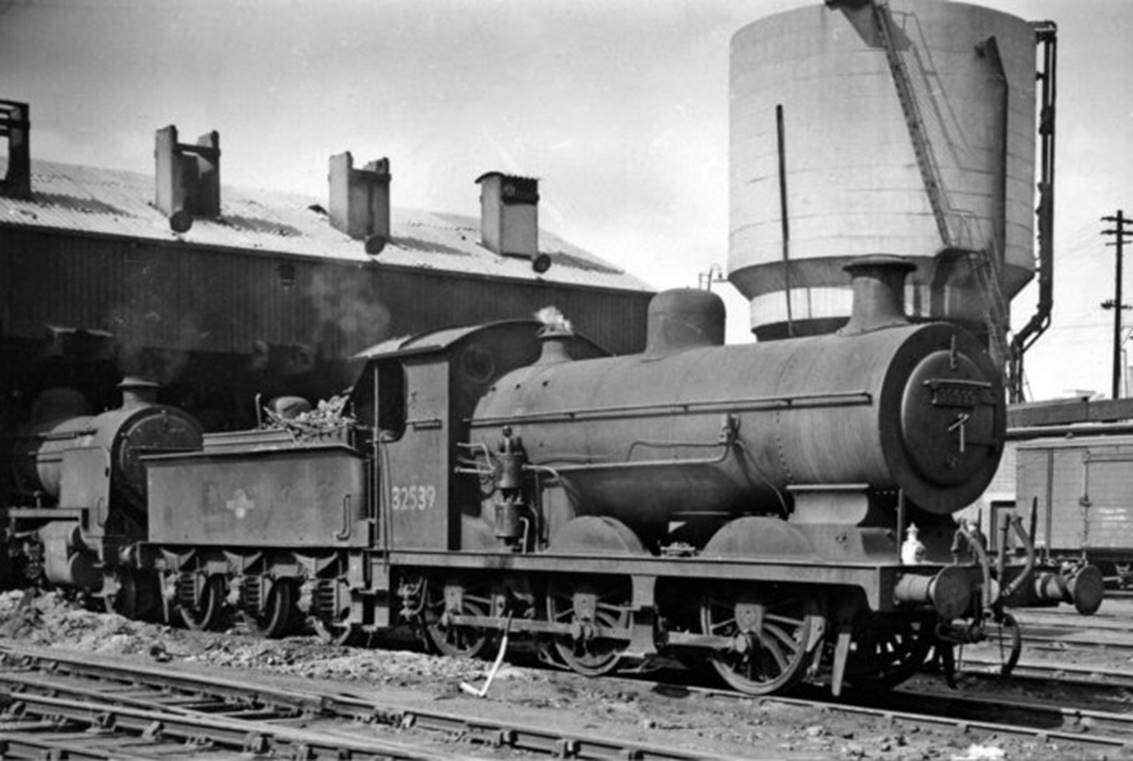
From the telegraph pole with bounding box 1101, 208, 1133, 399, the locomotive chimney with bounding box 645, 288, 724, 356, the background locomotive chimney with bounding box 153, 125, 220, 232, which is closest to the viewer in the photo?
the locomotive chimney with bounding box 645, 288, 724, 356

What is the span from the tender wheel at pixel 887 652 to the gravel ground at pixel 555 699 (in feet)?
2.51

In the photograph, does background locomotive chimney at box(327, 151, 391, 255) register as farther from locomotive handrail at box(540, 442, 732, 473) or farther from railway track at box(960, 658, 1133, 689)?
railway track at box(960, 658, 1133, 689)

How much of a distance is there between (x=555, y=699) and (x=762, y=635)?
176 centimetres

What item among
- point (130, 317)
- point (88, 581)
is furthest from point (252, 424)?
point (88, 581)

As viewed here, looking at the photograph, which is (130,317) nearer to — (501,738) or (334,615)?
(334,615)

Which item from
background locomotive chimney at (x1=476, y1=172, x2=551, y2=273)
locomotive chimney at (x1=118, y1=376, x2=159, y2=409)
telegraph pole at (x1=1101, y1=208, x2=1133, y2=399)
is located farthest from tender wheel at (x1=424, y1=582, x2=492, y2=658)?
telegraph pole at (x1=1101, y1=208, x2=1133, y2=399)

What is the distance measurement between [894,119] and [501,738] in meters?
22.7

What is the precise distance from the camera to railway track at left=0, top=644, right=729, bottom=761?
341 inches

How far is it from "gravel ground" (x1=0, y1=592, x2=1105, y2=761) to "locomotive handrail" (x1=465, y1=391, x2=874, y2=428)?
231 centimetres

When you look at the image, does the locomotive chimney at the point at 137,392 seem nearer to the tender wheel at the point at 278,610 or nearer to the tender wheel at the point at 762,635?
the tender wheel at the point at 278,610

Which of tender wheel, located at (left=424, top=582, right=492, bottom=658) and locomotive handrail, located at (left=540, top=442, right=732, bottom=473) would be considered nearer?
locomotive handrail, located at (left=540, top=442, right=732, bottom=473)

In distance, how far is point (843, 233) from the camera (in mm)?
29203

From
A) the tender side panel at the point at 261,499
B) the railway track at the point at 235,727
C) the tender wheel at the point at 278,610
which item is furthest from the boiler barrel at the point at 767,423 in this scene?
the tender wheel at the point at 278,610

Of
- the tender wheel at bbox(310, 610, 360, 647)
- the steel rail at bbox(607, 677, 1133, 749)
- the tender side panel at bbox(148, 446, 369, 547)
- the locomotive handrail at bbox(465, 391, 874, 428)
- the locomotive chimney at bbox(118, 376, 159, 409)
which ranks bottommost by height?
the tender wheel at bbox(310, 610, 360, 647)
